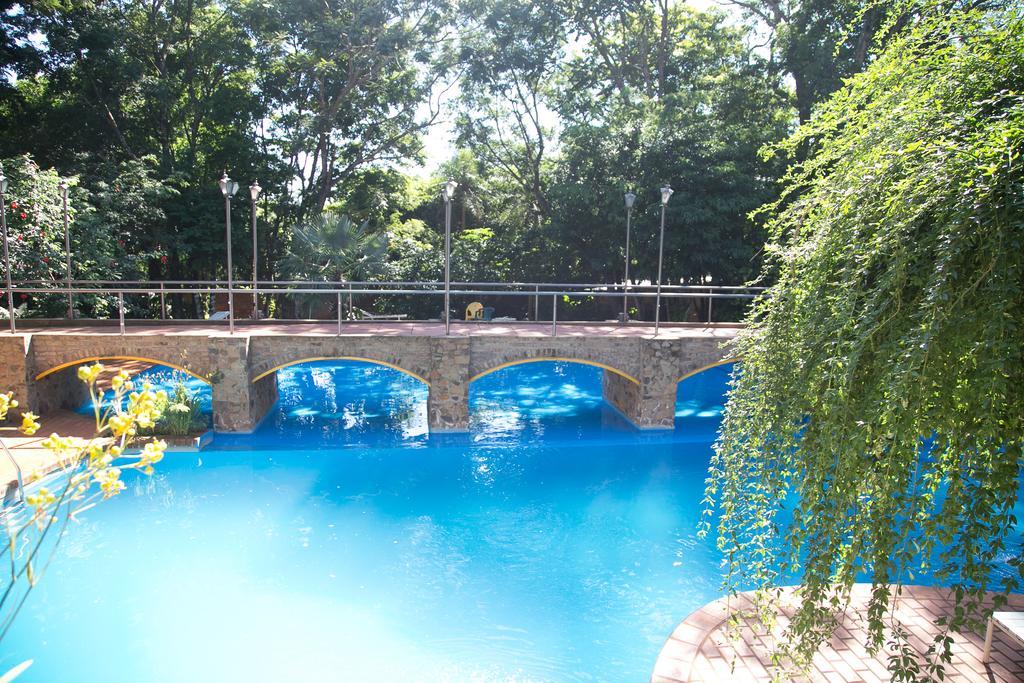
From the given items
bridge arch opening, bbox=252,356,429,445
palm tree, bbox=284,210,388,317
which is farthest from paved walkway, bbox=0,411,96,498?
palm tree, bbox=284,210,388,317

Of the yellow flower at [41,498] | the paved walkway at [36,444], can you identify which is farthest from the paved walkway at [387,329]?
the yellow flower at [41,498]

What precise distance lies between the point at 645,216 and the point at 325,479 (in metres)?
11.5

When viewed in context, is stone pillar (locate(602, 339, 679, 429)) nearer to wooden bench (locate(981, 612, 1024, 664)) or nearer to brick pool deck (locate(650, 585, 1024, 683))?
brick pool deck (locate(650, 585, 1024, 683))

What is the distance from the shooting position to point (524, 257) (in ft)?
65.1

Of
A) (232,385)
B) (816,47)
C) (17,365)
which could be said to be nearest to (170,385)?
(17,365)

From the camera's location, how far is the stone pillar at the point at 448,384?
40.7 ft

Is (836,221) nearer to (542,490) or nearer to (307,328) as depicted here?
(542,490)

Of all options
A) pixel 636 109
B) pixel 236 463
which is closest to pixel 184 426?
pixel 236 463

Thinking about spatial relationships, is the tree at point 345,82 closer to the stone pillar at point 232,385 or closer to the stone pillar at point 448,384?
the stone pillar at point 232,385

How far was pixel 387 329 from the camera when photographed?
535 inches

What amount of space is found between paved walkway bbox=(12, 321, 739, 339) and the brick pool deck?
7.67 metres

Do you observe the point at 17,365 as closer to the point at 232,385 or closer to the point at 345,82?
the point at 232,385

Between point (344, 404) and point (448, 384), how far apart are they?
12.2ft

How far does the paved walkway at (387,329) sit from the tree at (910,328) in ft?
31.0
